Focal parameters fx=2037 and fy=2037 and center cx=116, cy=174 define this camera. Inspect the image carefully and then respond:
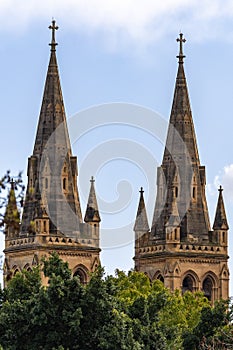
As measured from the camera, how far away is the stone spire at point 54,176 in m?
120

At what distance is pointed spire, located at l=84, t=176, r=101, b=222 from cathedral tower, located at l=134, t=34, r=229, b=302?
2.78m

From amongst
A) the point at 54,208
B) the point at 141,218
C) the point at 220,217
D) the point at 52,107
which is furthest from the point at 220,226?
the point at 52,107

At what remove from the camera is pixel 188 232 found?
397ft

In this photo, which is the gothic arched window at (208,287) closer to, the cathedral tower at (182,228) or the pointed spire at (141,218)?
the cathedral tower at (182,228)

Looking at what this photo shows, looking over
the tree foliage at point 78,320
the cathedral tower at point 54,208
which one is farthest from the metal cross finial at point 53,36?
the tree foliage at point 78,320

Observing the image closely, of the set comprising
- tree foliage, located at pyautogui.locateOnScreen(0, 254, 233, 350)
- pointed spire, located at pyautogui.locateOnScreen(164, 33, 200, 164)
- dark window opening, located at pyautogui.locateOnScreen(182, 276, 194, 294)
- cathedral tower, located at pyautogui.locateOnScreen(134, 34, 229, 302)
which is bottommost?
tree foliage, located at pyautogui.locateOnScreen(0, 254, 233, 350)

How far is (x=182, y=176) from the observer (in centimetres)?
12156

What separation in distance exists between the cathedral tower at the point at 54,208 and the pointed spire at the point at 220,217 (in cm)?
724

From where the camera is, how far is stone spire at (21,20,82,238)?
120 m

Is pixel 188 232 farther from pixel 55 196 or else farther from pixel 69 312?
pixel 69 312

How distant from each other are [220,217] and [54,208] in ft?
34.4

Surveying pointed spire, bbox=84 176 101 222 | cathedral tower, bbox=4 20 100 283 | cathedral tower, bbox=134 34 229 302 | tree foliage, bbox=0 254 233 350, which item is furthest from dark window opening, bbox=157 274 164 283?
tree foliage, bbox=0 254 233 350

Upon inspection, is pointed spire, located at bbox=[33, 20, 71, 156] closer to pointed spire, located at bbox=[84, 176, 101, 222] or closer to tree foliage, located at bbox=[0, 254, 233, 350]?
pointed spire, located at bbox=[84, 176, 101, 222]

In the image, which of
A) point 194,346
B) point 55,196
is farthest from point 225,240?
point 194,346
